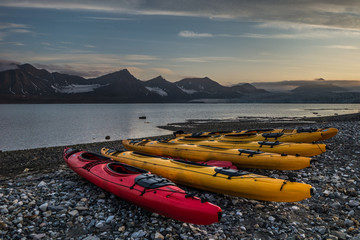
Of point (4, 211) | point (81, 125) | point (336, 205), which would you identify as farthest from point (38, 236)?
point (81, 125)

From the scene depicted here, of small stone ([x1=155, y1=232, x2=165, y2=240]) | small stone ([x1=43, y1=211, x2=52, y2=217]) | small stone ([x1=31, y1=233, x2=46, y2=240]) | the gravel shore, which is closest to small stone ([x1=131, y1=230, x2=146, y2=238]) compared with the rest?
the gravel shore

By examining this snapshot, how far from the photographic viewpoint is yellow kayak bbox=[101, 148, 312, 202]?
6293 millimetres

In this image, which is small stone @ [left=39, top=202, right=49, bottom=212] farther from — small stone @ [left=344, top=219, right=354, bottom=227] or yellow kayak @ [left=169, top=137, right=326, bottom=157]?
yellow kayak @ [left=169, top=137, right=326, bottom=157]

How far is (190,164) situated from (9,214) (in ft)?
17.4

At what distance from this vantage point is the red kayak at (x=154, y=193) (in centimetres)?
546

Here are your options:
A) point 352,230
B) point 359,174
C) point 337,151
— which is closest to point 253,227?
point 352,230

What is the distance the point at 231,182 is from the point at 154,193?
7.21 feet

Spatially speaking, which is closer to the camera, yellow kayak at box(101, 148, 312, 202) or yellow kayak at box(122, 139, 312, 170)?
yellow kayak at box(101, 148, 312, 202)

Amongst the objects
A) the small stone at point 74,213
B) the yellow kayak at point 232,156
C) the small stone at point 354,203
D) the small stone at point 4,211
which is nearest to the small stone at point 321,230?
the small stone at point 354,203

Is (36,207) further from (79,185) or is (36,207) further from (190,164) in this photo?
(190,164)

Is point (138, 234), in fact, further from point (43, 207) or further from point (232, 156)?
point (232, 156)

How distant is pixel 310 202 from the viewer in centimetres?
716

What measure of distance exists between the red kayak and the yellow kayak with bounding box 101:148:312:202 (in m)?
1.20

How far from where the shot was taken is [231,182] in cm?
702
